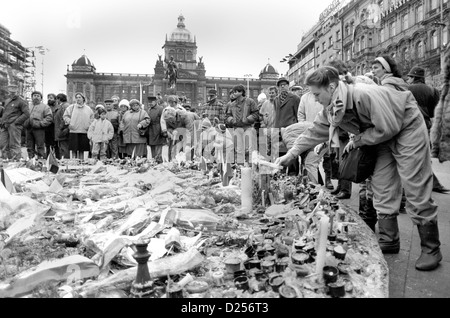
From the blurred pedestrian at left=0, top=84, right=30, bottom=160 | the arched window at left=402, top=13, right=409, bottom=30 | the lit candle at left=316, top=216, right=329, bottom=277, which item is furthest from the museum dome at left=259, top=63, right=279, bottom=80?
the lit candle at left=316, top=216, right=329, bottom=277

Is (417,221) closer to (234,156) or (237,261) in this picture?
(237,261)

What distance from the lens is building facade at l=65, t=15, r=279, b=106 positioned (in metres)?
78.6

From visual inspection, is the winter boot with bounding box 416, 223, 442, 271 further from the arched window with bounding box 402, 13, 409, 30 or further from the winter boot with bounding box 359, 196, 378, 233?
the arched window with bounding box 402, 13, 409, 30

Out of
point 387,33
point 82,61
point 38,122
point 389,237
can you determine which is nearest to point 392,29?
point 387,33

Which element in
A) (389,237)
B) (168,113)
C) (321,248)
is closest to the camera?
(321,248)

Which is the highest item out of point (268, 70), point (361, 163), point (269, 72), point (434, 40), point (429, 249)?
point (268, 70)

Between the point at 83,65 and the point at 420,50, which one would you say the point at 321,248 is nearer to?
the point at 420,50

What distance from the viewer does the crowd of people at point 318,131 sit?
288cm

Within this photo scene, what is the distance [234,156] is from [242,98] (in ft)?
4.40

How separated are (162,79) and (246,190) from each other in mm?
73859

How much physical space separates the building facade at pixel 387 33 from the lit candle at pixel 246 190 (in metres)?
24.4

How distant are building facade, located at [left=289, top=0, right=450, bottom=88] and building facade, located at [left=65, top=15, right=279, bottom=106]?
28393mm

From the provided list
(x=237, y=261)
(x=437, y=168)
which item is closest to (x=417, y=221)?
(x=237, y=261)

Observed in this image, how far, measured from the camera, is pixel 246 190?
3.77 m
